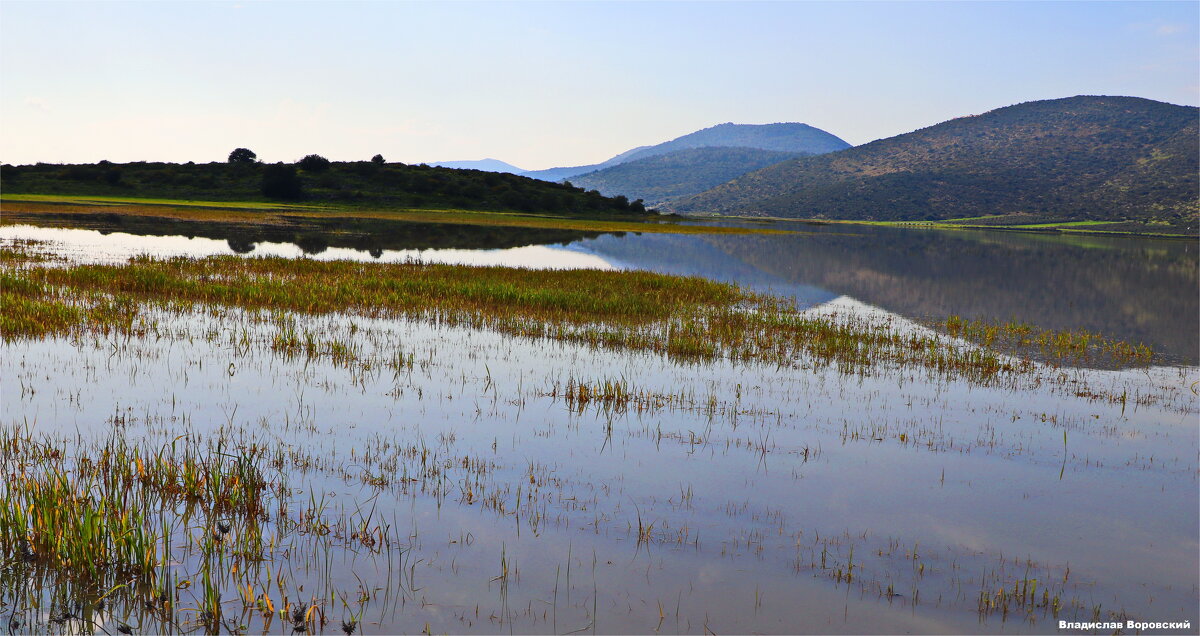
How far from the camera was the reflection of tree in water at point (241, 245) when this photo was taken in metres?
37.4

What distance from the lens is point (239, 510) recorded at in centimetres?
700

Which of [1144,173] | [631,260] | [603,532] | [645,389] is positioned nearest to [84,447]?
[603,532]

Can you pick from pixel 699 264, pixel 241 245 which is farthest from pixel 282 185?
pixel 699 264

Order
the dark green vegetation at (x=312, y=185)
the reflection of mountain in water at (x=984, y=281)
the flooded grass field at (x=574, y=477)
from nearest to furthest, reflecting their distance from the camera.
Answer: the flooded grass field at (x=574, y=477) → the reflection of mountain in water at (x=984, y=281) → the dark green vegetation at (x=312, y=185)

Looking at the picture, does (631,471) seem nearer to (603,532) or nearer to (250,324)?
(603,532)

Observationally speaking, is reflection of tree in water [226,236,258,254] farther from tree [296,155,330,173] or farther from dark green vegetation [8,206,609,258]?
tree [296,155,330,173]

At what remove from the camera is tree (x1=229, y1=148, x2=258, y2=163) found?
13562 cm

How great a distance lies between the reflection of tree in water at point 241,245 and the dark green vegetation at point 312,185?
6814 cm

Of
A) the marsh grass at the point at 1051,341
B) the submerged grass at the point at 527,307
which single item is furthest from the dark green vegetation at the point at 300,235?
the marsh grass at the point at 1051,341

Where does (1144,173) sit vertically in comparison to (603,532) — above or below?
above

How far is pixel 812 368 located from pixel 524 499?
9350mm

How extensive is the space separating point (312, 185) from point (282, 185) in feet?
24.2

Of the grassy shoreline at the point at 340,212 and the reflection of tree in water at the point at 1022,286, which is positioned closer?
the reflection of tree in water at the point at 1022,286

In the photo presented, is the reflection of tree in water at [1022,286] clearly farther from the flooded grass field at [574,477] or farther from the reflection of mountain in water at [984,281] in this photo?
the flooded grass field at [574,477]
